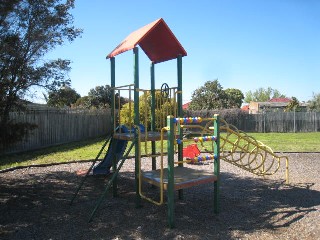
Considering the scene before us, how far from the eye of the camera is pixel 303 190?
21.4 ft

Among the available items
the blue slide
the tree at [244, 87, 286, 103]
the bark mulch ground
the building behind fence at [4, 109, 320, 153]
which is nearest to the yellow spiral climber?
the bark mulch ground

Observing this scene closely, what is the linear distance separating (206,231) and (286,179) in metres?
3.97

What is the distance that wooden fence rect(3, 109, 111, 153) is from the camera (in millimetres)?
12422

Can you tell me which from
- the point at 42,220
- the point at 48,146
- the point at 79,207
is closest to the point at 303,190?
the point at 79,207

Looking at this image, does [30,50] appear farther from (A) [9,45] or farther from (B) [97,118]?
(B) [97,118]

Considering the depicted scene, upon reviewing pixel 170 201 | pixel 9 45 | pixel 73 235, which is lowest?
pixel 73 235

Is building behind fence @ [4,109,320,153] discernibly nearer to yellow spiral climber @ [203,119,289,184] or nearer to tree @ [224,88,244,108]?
yellow spiral climber @ [203,119,289,184]

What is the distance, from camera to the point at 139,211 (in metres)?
5.12

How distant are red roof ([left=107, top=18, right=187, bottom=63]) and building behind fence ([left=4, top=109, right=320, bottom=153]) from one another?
288cm

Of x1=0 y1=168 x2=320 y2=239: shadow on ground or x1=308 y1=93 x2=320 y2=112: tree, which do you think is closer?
x1=0 y1=168 x2=320 y2=239: shadow on ground

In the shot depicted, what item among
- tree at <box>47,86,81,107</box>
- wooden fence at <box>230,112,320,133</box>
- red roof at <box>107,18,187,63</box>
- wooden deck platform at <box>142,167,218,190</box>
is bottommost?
wooden deck platform at <box>142,167,218,190</box>

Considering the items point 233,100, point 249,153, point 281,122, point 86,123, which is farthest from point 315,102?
point 249,153

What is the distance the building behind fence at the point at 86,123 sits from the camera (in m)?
12.9

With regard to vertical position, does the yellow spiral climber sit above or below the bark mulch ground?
above
